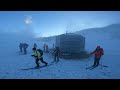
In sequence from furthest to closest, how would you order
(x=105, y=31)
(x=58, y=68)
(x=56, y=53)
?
(x=105, y=31), (x=56, y=53), (x=58, y=68)

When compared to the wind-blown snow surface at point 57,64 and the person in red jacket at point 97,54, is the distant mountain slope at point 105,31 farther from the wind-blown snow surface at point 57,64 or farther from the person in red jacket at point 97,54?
the person in red jacket at point 97,54

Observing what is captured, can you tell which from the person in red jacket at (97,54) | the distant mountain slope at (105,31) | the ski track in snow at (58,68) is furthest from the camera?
the distant mountain slope at (105,31)

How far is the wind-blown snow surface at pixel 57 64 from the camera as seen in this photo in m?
5.47

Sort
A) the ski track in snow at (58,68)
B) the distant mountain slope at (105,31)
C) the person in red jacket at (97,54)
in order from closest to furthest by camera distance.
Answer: the ski track in snow at (58,68) < the person in red jacket at (97,54) < the distant mountain slope at (105,31)

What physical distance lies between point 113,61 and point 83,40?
39.0 inches

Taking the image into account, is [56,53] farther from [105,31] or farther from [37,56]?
[105,31]

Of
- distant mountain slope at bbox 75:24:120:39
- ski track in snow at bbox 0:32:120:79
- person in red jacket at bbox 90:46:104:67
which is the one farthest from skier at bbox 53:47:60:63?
person in red jacket at bbox 90:46:104:67

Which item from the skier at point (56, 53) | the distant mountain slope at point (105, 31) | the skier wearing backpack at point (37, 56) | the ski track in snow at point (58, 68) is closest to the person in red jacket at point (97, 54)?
the ski track in snow at point (58, 68)

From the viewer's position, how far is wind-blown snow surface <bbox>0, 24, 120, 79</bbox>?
5.47 m

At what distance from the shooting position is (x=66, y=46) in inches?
249

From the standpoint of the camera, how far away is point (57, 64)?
18.6 feet

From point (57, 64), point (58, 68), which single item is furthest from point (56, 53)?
point (58, 68)

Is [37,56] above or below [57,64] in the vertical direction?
above

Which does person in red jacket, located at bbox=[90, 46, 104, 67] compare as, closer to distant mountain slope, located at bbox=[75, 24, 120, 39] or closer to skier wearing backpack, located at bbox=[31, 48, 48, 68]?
distant mountain slope, located at bbox=[75, 24, 120, 39]
